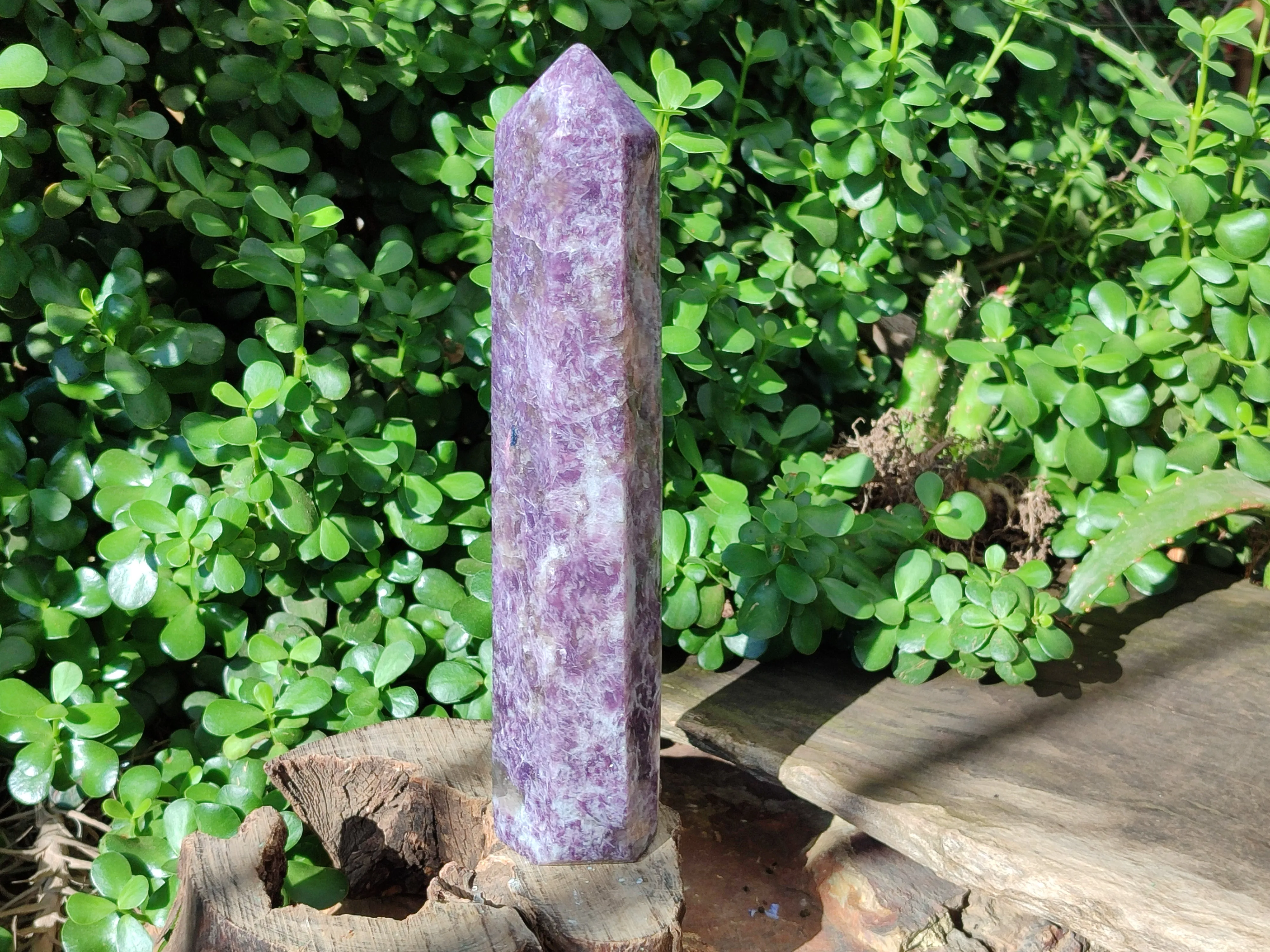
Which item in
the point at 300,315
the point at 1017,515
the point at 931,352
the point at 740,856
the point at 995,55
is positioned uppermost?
the point at 995,55

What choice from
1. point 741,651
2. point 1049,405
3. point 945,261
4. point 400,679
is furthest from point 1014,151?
point 400,679

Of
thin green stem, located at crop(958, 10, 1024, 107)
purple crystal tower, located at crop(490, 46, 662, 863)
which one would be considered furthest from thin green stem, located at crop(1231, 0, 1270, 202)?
purple crystal tower, located at crop(490, 46, 662, 863)

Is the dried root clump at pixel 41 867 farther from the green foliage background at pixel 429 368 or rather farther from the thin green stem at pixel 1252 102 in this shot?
the thin green stem at pixel 1252 102

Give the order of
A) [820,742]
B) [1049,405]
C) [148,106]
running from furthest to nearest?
[1049,405] → [148,106] → [820,742]

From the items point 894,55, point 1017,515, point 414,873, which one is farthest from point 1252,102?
point 414,873

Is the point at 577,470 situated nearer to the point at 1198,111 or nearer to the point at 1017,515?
the point at 1017,515

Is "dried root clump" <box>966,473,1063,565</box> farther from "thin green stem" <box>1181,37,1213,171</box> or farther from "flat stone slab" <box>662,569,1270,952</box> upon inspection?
"thin green stem" <box>1181,37,1213,171</box>

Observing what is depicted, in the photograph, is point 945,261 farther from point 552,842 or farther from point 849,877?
point 552,842
